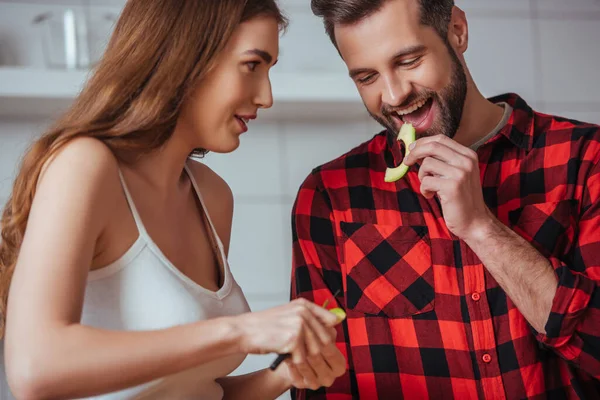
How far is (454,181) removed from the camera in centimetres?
143

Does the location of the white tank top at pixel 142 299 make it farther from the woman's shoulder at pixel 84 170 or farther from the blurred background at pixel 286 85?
the blurred background at pixel 286 85

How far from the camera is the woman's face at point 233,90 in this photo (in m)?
1.30

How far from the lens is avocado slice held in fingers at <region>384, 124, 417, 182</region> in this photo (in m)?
1.56

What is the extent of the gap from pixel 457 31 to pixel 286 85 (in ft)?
2.13

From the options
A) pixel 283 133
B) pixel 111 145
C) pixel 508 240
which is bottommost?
pixel 508 240

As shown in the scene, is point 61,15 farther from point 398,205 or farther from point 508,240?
point 508,240

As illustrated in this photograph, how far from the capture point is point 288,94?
2.26 metres

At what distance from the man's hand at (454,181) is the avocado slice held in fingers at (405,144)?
74 mm

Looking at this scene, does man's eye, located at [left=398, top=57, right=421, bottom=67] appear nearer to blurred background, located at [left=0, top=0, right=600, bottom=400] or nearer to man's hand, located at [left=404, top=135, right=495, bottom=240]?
man's hand, located at [left=404, top=135, right=495, bottom=240]

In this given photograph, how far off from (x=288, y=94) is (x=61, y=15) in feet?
2.44

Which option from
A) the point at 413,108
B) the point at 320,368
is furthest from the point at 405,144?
the point at 320,368

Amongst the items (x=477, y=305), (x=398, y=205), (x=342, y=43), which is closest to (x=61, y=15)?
(x=342, y=43)

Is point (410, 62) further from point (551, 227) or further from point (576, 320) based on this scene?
point (576, 320)

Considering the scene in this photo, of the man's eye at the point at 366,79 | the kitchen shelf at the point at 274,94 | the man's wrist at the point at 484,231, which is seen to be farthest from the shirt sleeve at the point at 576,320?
the kitchen shelf at the point at 274,94
